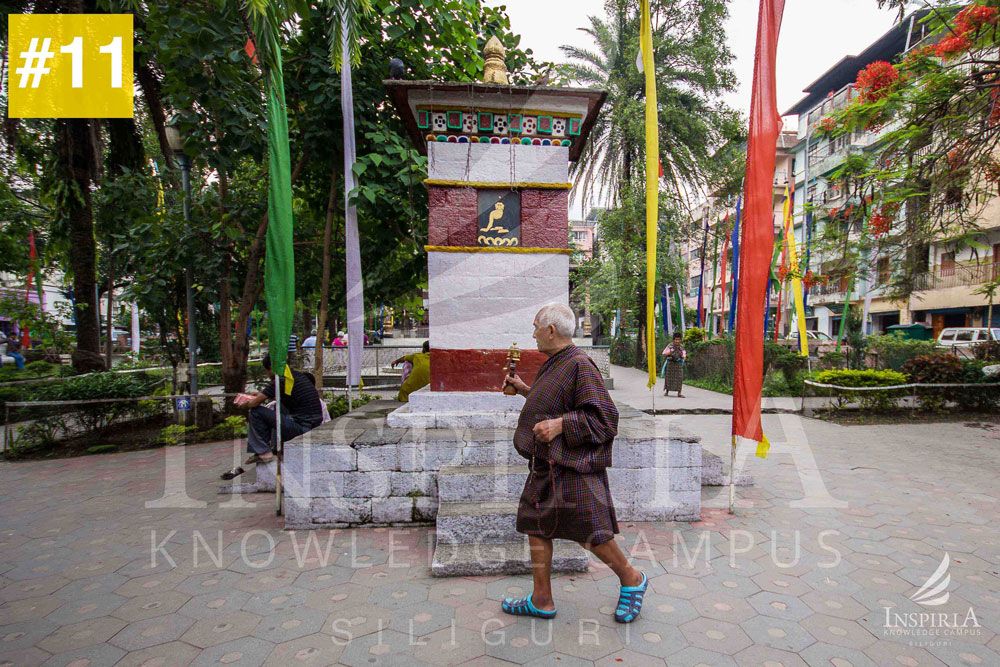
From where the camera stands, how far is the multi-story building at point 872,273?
19.6 meters

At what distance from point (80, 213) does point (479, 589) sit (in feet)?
32.7

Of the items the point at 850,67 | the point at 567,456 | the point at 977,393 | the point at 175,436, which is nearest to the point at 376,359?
the point at 175,436

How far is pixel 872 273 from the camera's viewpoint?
52.5ft

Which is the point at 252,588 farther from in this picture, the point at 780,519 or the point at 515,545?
the point at 780,519

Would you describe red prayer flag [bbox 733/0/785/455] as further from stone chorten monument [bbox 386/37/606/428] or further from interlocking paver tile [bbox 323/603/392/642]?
interlocking paver tile [bbox 323/603/392/642]

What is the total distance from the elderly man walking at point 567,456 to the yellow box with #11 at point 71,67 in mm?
4654

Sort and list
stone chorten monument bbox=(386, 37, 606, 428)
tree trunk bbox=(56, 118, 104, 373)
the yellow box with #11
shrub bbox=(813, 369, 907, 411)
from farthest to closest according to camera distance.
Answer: shrub bbox=(813, 369, 907, 411), tree trunk bbox=(56, 118, 104, 373), stone chorten monument bbox=(386, 37, 606, 428), the yellow box with #11

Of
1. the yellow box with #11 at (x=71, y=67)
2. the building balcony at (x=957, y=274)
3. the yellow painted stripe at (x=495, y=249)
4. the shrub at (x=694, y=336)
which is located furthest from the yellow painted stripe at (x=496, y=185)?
the building balcony at (x=957, y=274)

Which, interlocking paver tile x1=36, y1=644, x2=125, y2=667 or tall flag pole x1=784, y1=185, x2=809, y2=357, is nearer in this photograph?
interlocking paver tile x1=36, y1=644, x2=125, y2=667

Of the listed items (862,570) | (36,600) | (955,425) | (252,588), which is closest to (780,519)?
(862,570)

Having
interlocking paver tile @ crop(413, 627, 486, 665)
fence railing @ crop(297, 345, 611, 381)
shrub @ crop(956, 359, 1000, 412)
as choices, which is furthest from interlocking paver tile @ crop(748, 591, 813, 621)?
fence railing @ crop(297, 345, 611, 381)

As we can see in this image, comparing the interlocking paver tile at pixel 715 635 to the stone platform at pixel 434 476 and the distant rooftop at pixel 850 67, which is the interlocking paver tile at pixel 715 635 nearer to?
the stone platform at pixel 434 476

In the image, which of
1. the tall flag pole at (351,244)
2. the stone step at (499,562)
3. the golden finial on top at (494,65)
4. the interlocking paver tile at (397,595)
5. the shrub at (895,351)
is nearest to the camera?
the interlocking paver tile at (397,595)

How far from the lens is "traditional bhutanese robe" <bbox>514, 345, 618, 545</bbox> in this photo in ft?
8.10
